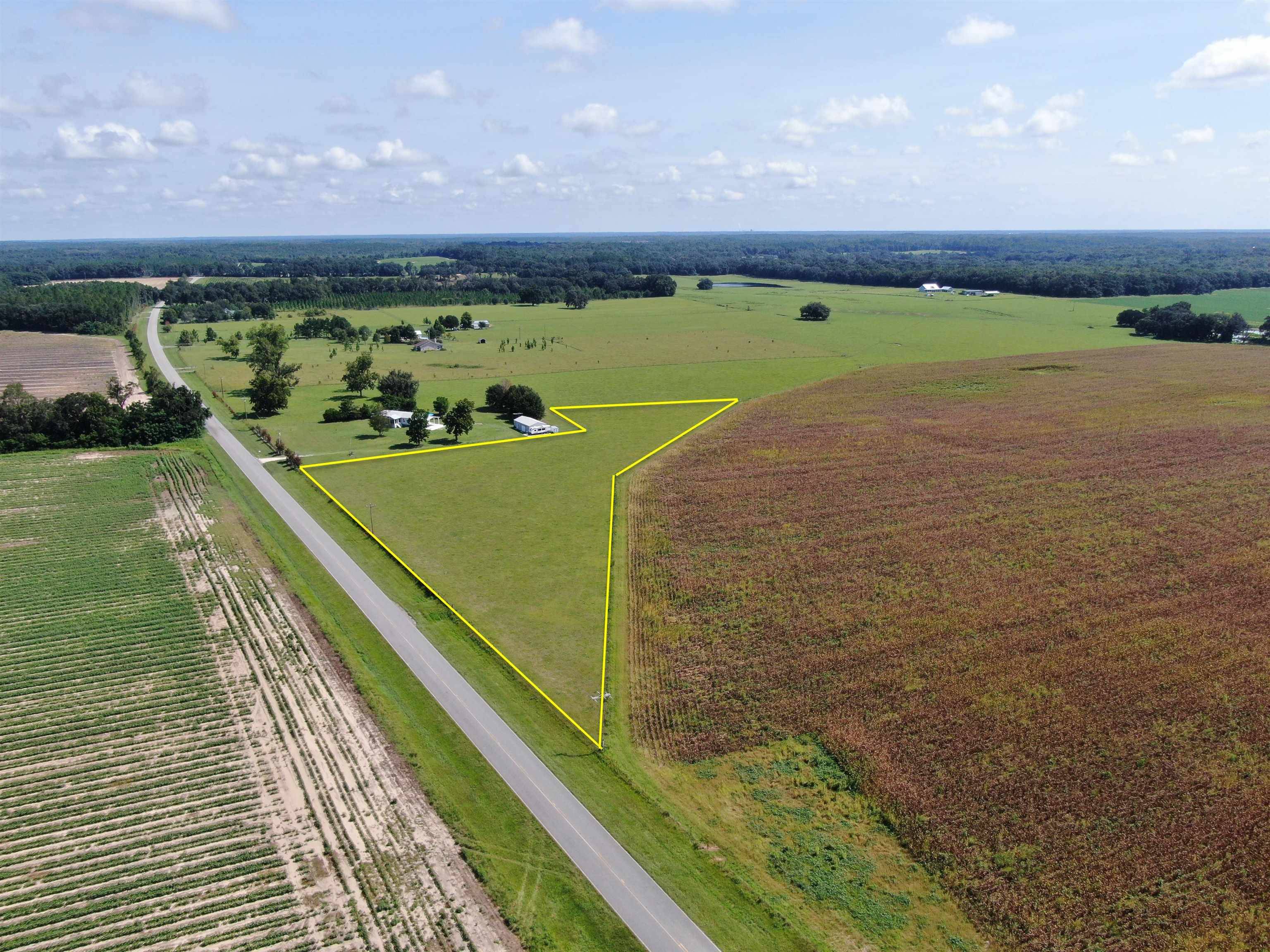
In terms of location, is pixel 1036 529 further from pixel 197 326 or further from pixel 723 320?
pixel 197 326

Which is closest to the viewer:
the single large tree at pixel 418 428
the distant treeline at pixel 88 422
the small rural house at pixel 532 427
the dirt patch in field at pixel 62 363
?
the single large tree at pixel 418 428

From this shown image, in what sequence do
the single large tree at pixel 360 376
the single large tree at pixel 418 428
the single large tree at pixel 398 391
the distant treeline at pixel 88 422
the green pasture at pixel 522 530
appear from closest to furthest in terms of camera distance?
the green pasture at pixel 522 530 → the single large tree at pixel 418 428 → the distant treeline at pixel 88 422 → the single large tree at pixel 398 391 → the single large tree at pixel 360 376

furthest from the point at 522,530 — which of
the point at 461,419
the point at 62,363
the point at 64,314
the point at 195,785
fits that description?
the point at 64,314

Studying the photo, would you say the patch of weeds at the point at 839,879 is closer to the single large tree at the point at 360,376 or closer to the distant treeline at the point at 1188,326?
the single large tree at the point at 360,376

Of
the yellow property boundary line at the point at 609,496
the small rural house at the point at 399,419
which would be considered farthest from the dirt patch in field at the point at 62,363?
the yellow property boundary line at the point at 609,496

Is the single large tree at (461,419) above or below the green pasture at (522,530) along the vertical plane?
above

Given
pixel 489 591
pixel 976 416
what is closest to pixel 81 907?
pixel 489 591
